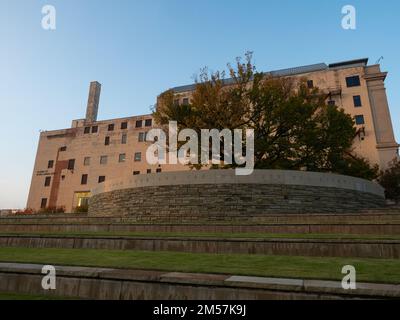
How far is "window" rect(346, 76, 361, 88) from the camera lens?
35.9m

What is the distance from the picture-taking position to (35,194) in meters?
46.7

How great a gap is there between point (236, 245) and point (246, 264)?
1.63 metres

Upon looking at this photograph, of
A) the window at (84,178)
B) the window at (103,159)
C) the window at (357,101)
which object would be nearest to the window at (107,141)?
the window at (103,159)

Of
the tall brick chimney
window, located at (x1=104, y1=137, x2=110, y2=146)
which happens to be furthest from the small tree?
the tall brick chimney

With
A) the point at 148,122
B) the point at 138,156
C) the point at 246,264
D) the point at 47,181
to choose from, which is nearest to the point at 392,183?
the point at 246,264

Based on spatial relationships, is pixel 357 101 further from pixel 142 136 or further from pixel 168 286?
pixel 168 286

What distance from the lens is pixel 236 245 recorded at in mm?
7031

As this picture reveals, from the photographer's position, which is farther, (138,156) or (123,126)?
(123,126)

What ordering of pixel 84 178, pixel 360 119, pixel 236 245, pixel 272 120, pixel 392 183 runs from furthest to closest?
1. pixel 84 178
2. pixel 360 119
3. pixel 392 183
4. pixel 272 120
5. pixel 236 245

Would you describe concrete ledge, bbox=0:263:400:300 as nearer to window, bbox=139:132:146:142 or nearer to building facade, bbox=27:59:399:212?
building facade, bbox=27:59:399:212

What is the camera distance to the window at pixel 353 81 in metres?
35.9

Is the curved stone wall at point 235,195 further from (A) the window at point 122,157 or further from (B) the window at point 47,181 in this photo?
(B) the window at point 47,181
